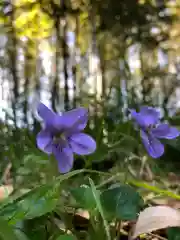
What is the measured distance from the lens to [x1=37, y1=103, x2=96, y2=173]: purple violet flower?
1.12ft

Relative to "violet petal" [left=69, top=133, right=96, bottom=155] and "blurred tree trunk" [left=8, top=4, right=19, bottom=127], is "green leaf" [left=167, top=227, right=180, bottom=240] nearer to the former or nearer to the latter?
"violet petal" [left=69, top=133, right=96, bottom=155]

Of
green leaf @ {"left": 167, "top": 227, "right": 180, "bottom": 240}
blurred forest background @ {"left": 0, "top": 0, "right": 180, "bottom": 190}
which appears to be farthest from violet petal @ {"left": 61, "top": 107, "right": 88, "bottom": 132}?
blurred forest background @ {"left": 0, "top": 0, "right": 180, "bottom": 190}

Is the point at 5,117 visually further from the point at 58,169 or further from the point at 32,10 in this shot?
the point at 32,10

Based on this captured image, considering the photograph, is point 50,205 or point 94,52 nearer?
point 50,205

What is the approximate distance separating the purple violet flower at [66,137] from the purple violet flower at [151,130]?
7cm

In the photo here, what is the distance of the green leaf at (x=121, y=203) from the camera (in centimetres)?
30

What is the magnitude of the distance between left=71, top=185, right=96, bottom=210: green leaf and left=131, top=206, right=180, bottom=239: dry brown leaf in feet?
0.15

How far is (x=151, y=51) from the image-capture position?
1.73m

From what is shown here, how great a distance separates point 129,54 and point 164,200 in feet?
4.02

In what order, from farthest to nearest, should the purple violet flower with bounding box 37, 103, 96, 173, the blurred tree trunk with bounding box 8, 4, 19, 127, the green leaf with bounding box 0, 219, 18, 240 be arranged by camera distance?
the blurred tree trunk with bounding box 8, 4, 19, 127, the purple violet flower with bounding box 37, 103, 96, 173, the green leaf with bounding box 0, 219, 18, 240

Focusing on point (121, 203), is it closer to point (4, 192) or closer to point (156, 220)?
point (156, 220)

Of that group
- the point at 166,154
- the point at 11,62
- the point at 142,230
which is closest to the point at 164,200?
the point at 142,230

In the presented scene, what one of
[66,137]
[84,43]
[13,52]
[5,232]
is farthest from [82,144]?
[84,43]

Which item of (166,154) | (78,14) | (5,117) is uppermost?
(78,14)
